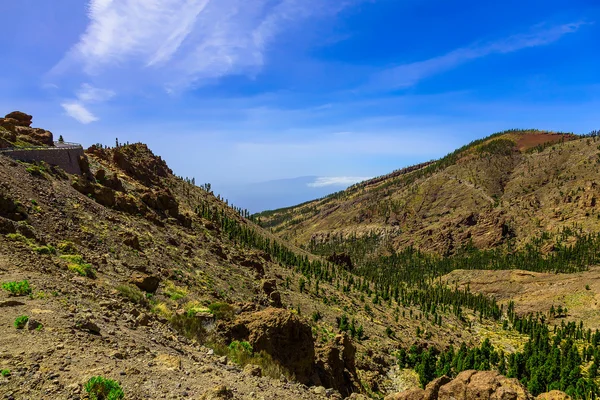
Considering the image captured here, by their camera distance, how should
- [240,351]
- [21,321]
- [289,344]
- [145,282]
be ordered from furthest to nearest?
[145,282]
[289,344]
[240,351]
[21,321]

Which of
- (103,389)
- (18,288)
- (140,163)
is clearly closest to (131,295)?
(18,288)

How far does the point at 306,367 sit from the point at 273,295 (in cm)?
1898

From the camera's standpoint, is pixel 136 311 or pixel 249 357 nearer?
pixel 136 311

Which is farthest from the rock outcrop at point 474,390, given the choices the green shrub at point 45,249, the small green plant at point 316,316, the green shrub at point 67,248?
the small green plant at point 316,316

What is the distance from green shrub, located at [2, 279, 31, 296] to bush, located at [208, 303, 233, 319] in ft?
30.7

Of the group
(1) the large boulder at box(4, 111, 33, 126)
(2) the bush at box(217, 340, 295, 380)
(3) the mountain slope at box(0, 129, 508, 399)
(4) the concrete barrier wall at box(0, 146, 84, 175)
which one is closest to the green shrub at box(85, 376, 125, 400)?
(3) the mountain slope at box(0, 129, 508, 399)

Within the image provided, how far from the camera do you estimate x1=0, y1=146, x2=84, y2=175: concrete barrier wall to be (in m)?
32.8

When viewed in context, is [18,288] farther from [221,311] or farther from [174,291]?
[174,291]

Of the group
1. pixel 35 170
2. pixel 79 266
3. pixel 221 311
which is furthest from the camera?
pixel 35 170

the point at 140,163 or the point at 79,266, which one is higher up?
the point at 140,163

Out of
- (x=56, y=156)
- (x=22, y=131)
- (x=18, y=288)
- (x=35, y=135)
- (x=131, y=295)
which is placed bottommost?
(x=131, y=295)

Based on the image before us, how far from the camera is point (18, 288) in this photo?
13148 millimetres

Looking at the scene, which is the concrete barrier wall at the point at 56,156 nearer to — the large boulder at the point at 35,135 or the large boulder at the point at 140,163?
the large boulder at the point at 35,135

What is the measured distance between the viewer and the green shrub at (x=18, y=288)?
13.0m
